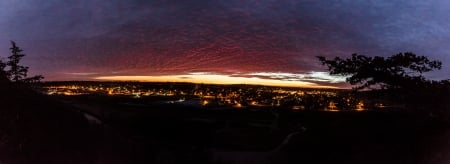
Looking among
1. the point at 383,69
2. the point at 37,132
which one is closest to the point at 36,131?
the point at 37,132

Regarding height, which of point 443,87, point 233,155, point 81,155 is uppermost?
point 443,87

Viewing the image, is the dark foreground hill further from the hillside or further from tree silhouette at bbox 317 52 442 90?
tree silhouette at bbox 317 52 442 90

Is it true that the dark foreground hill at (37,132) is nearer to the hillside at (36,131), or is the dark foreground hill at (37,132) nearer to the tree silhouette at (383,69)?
the hillside at (36,131)

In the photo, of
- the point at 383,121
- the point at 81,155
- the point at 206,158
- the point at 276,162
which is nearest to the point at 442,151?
the point at 383,121

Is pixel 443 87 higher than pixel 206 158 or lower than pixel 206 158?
higher

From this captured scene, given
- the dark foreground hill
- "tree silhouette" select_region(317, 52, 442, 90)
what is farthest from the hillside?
"tree silhouette" select_region(317, 52, 442, 90)

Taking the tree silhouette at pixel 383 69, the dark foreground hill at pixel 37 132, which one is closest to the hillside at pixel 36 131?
the dark foreground hill at pixel 37 132

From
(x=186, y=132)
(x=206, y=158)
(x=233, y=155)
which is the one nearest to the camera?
(x=206, y=158)

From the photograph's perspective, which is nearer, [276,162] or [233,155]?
[276,162]

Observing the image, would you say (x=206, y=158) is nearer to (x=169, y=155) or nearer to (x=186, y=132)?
(x=169, y=155)

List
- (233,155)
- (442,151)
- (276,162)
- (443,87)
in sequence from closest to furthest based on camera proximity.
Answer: (443,87), (442,151), (276,162), (233,155)

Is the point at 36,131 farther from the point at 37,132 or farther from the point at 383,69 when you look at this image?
the point at 383,69
